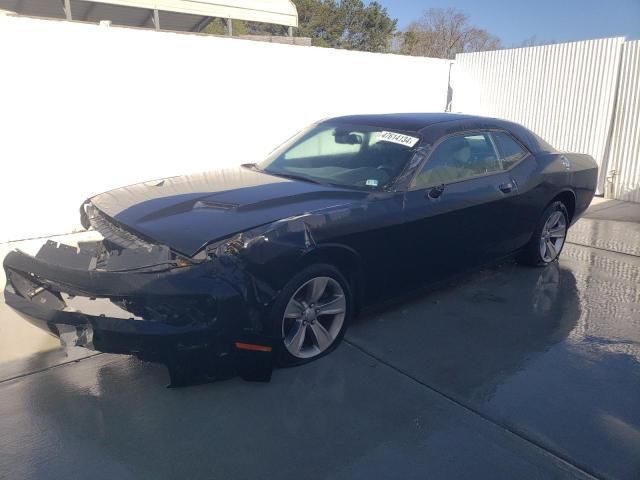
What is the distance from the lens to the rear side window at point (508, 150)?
4.77m

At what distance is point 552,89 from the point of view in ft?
31.5

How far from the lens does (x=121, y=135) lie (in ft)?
21.5

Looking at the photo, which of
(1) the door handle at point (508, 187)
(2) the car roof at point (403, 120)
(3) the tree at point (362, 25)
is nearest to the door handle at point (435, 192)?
(2) the car roof at point (403, 120)

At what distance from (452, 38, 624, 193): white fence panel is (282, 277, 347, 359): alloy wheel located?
7.40m

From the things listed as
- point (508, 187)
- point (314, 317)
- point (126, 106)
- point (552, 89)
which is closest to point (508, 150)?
point (508, 187)

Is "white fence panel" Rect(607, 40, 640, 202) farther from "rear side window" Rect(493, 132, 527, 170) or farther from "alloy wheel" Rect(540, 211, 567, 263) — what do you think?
"rear side window" Rect(493, 132, 527, 170)

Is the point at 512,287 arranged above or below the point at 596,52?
below

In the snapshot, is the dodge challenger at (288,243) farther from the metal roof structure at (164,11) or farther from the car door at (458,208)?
the metal roof structure at (164,11)

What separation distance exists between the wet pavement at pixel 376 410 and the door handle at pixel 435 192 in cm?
96

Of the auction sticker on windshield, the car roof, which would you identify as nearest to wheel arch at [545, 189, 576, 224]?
the car roof

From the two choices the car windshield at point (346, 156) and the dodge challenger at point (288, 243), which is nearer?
the dodge challenger at point (288, 243)

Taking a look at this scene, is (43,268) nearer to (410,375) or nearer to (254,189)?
(254,189)

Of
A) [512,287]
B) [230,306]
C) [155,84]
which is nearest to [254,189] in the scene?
[230,306]

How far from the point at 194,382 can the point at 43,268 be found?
1131mm
